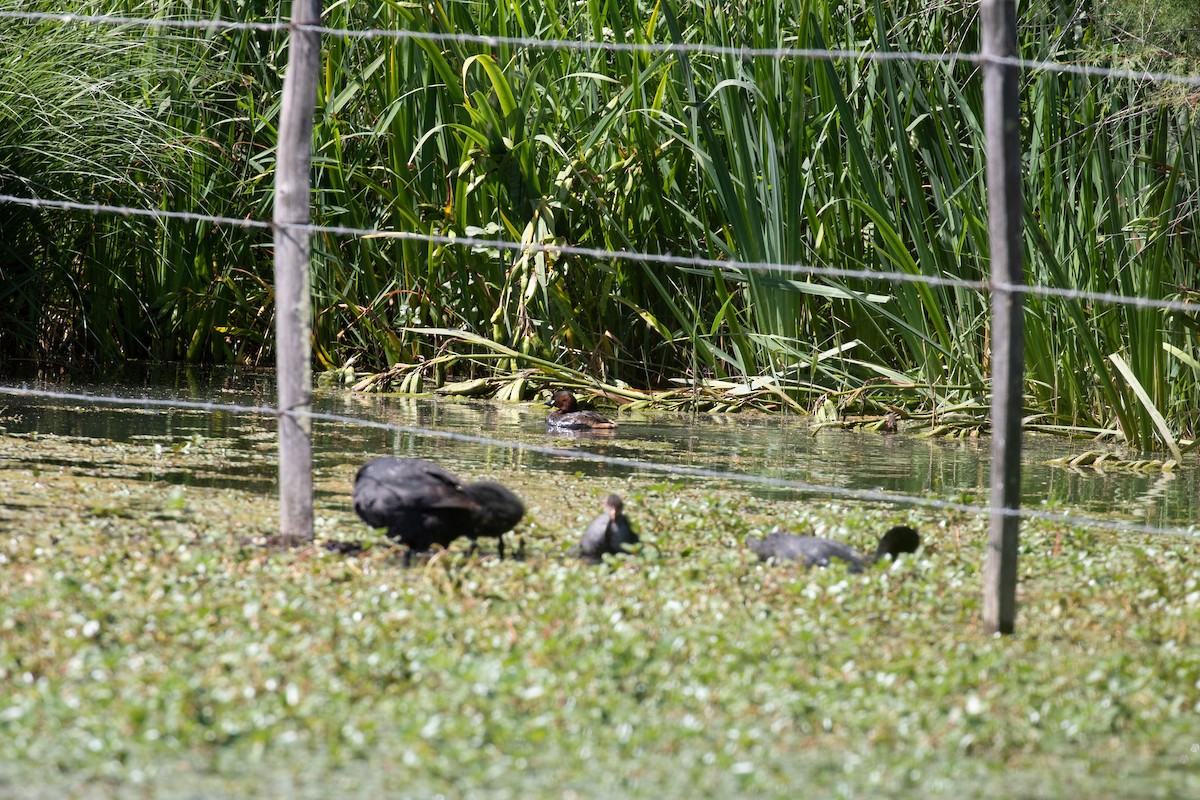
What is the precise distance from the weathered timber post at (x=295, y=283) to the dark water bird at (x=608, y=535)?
29.3 inches

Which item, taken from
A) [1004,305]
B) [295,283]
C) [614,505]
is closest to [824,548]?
[614,505]

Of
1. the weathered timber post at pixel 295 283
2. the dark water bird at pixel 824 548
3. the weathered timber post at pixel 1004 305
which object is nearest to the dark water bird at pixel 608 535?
the dark water bird at pixel 824 548

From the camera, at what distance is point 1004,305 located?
127 inches

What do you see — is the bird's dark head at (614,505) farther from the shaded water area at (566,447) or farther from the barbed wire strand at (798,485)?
the shaded water area at (566,447)

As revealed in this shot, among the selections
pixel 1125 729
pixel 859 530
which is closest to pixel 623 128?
pixel 859 530

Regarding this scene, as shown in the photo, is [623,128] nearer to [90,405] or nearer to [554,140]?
[554,140]

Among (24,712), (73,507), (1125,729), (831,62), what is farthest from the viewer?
(831,62)

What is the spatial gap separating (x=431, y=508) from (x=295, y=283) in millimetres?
696

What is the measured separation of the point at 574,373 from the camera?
7.54 m

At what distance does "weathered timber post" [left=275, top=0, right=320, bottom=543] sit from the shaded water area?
800 millimetres

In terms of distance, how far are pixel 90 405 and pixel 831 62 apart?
12.2 feet

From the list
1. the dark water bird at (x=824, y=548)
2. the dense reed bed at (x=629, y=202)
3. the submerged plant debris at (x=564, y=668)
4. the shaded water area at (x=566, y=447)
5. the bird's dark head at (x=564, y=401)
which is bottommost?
the submerged plant debris at (x=564, y=668)

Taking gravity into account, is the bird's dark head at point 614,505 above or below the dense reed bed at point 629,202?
below

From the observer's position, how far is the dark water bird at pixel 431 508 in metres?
3.78
